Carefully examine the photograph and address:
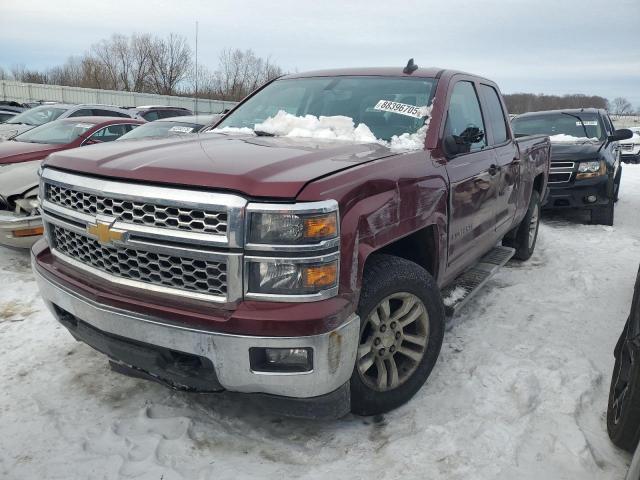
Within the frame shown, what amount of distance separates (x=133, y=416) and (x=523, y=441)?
6.62 feet

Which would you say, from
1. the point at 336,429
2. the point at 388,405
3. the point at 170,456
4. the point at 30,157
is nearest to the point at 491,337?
the point at 388,405

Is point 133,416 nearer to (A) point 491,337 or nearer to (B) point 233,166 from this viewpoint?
(B) point 233,166

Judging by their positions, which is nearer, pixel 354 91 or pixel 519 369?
pixel 519 369

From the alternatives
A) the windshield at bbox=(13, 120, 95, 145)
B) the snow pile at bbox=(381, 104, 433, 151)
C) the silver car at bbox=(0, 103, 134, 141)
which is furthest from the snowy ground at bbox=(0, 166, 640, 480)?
the silver car at bbox=(0, 103, 134, 141)

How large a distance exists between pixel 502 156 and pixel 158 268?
301 centimetres

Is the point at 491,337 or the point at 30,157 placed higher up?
the point at 30,157

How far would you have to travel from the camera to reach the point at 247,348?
210 centimetres

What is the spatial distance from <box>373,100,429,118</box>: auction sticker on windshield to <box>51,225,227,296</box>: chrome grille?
1.77 m

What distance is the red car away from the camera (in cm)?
479

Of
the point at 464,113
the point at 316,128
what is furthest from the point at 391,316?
the point at 464,113

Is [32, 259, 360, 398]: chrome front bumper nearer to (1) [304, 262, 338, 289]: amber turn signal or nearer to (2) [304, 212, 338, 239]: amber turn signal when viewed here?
(1) [304, 262, 338, 289]: amber turn signal

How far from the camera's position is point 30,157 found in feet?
20.9

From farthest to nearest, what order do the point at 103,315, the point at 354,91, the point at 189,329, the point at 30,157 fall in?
the point at 30,157
the point at 354,91
the point at 103,315
the point at 189,329

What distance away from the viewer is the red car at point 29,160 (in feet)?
15.7
